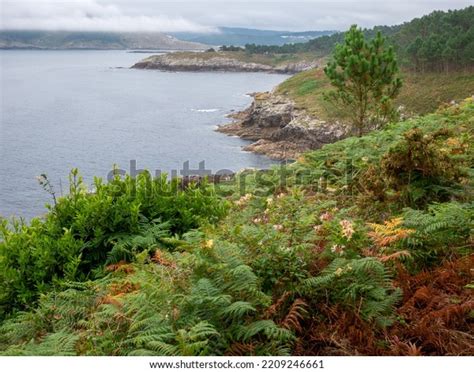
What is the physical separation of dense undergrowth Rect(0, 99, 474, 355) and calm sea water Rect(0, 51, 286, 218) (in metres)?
7.20

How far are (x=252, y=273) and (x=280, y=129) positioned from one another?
52.1 m

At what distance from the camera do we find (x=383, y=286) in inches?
190

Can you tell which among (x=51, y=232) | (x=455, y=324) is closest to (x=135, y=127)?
(x=51, y=232)

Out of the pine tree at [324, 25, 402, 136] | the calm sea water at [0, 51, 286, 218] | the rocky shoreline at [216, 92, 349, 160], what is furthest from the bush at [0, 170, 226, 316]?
the rocky shoreline at [216, 92, 349, 160]

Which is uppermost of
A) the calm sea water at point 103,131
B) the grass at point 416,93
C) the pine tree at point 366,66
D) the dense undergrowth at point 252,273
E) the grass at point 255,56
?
the grass at point 255,56

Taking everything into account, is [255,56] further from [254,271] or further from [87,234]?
[254,271]

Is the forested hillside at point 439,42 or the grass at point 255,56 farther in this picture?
the grass at point 255,56

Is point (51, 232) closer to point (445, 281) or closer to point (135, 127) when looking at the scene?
point (445, 281)

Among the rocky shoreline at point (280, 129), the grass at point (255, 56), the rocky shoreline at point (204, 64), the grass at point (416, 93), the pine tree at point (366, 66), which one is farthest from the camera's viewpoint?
the grass at point (255, 56)

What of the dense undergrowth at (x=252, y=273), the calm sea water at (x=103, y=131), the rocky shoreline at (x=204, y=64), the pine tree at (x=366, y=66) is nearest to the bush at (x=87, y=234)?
the dense undergrowth at (x=252, y=273)

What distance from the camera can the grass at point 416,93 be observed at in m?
54.7

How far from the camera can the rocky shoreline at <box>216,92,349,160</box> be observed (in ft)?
162

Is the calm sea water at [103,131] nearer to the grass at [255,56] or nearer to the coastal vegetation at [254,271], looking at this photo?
the coastal vegetation at [254,271]

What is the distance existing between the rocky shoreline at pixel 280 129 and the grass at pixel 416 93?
168cm
